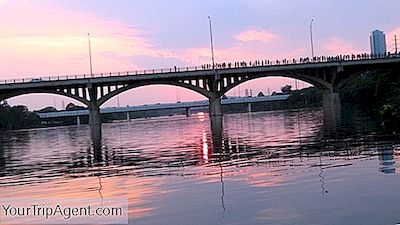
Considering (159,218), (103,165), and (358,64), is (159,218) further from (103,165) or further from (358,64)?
(358,64)

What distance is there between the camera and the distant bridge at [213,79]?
93938mm

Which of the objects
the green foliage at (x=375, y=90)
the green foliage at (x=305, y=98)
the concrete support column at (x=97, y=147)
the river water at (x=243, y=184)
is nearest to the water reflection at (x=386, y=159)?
the river water at (x=243, y=184)

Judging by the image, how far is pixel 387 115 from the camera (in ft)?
117

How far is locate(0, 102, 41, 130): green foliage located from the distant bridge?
42.6m

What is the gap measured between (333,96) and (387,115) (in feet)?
218

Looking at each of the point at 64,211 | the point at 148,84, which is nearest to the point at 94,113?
the point at 148,84

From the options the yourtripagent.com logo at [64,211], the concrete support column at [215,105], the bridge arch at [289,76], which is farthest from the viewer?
the bridge arch at [289,76]

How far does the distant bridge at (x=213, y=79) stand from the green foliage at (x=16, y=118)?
1679 inches

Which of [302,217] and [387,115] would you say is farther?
[387,115]

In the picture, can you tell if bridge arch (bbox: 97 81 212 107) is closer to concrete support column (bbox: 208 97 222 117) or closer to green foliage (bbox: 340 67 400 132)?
concrete support column (bbox: 208 97 222 117)

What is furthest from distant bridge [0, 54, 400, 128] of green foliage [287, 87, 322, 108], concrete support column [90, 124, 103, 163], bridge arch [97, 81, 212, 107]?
green foliage [287, 87, 322, 108]

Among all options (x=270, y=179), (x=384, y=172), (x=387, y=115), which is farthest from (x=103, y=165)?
(x=387, y=115)

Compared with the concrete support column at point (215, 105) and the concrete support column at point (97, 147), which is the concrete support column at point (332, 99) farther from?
the concrete support column at point (97, 147)

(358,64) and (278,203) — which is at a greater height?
(358,64)
